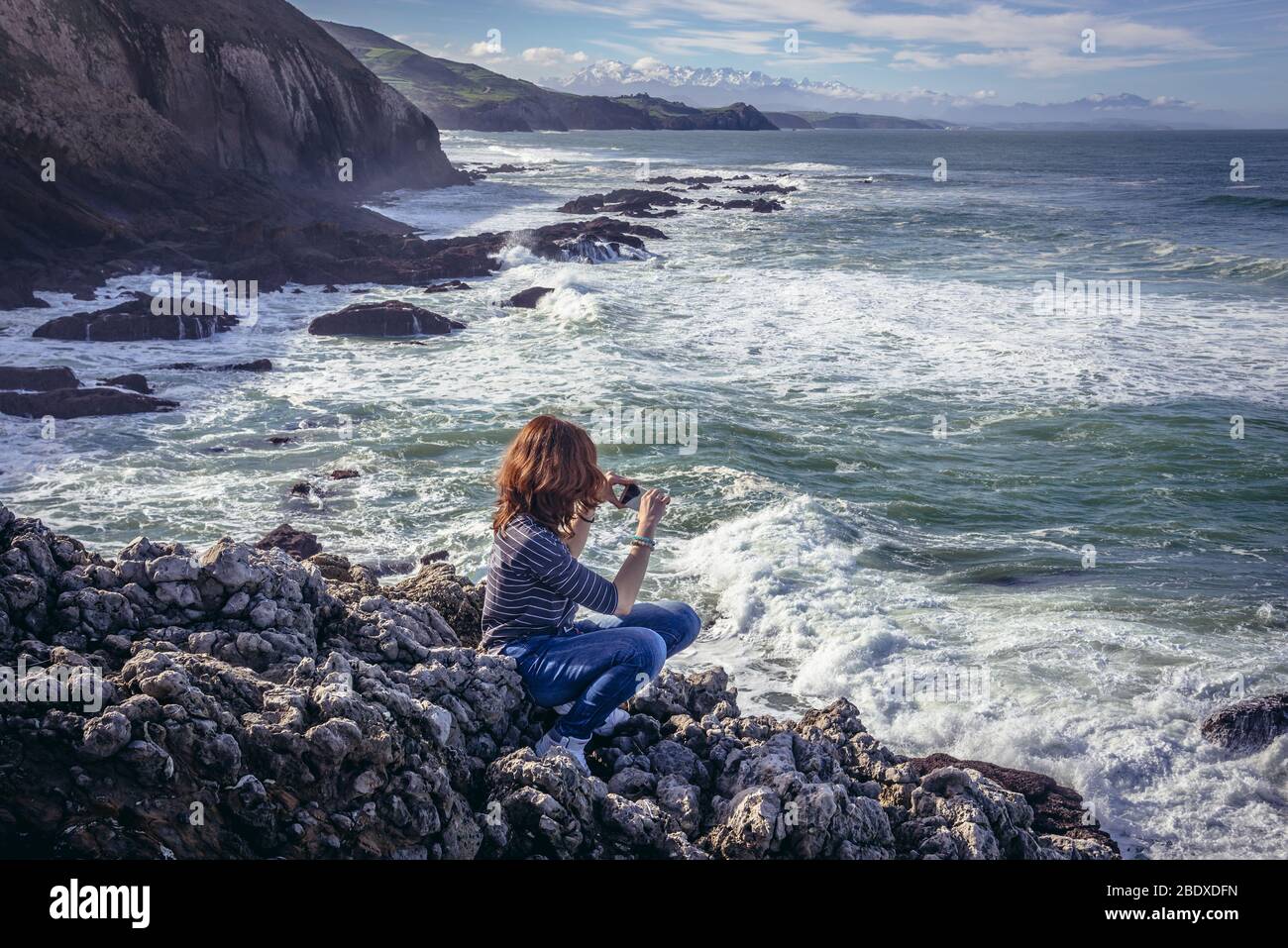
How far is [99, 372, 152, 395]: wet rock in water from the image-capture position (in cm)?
1530

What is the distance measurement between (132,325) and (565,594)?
1721cm

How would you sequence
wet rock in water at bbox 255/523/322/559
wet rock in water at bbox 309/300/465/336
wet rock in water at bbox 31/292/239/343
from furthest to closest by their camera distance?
wet rock in water at bbox 309/300/465/336
wet rock in water at bbox 31/292/239/343
wet rock in water at bbox 255/523/322/559

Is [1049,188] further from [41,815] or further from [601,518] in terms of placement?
[41,815]

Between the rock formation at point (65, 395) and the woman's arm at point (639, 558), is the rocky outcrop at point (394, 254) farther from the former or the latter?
the woman's arm at point (639, 558)

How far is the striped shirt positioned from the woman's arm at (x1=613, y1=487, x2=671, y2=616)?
0.10 meters

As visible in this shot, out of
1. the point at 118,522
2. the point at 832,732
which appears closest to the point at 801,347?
the point at 118,522

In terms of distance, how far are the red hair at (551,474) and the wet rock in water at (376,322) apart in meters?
16.7

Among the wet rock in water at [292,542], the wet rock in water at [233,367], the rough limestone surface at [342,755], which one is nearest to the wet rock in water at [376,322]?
the wet rock in water at [233,367]

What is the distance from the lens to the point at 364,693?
4.23 metres

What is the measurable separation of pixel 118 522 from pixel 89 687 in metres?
7.43

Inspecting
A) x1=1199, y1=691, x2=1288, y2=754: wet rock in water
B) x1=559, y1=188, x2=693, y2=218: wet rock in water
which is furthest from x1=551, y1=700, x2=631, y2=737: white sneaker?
x1=559, y1=188, x2=693, y2=218: wet rock in water

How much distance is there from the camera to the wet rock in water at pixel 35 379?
14867 millimetres

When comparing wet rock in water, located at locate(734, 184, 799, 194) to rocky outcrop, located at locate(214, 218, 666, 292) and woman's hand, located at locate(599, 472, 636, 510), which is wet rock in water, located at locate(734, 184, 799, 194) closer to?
rocky outcrop, located at locate(214, 218, 666, 292)
